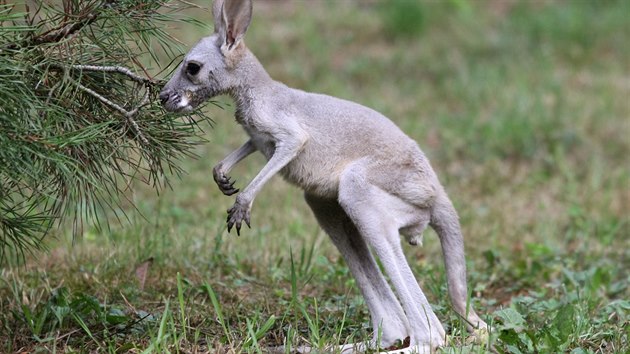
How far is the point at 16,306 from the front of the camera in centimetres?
427

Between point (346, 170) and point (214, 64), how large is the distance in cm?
72

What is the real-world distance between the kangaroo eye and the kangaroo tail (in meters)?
1.20

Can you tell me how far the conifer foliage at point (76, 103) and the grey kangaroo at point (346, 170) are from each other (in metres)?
0.16

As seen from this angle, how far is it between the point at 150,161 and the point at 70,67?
536mm

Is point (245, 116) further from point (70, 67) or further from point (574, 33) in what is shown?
point (574, 33)

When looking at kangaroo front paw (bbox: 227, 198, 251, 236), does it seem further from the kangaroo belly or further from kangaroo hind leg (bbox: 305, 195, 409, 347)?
kangaroo hind leg (bbox: 305, 195, 409, 347)

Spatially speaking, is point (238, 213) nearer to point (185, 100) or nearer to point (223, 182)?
point (223, 182)

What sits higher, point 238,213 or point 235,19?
point 235,19

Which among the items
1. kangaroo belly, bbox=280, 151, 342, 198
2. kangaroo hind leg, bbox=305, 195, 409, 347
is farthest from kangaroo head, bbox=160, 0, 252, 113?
kangaroo hind leg, bbox=305, 195, 409, 347

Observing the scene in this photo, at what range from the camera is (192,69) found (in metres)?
3.89

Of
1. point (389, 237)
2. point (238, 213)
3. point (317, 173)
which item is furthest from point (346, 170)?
point (238, 213)

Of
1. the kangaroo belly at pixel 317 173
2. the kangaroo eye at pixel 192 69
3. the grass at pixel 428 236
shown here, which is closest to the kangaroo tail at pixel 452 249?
the grass at pixel 428 236

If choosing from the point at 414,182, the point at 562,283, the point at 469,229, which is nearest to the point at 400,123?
the point at 469,229

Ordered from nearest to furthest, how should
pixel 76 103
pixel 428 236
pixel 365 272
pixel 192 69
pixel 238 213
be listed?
pixel 76 103, pixel 238 213, pixel 192 69, pixel 365 272, pixel 428 236
